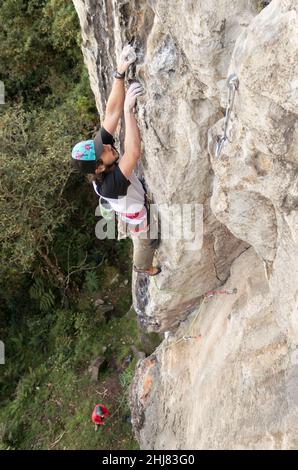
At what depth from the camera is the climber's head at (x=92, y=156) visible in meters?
4.18

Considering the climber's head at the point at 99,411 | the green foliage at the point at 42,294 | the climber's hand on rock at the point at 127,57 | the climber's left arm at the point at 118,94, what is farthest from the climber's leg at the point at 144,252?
the green foliage at the point at 42,294

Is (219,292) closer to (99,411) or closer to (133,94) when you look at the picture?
(133,94)

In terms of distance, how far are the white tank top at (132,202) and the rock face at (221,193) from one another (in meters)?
0.22

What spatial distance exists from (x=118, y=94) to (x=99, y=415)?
6.81 meters

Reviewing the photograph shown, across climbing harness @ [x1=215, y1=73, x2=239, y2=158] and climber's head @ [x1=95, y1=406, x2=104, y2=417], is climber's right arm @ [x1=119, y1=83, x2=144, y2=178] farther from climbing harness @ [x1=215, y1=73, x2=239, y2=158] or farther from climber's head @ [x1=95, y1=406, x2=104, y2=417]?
climber's head @ [x1=95, y1=406, x2=104, y2=417]

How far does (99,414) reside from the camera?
899cm

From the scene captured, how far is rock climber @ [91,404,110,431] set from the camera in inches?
354

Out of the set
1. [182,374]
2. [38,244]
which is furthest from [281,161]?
[38,244]

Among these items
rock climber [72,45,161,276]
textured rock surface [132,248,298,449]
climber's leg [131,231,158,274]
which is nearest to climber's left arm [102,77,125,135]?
rock climber [72,45,161,276]

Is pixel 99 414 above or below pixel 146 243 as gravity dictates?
below

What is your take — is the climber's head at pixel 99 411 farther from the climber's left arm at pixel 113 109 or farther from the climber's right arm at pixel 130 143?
the climber's left arm at pixel 113 109

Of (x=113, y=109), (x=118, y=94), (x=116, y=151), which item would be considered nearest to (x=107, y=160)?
(x=116, y=151)

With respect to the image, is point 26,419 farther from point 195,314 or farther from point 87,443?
point 195,314
